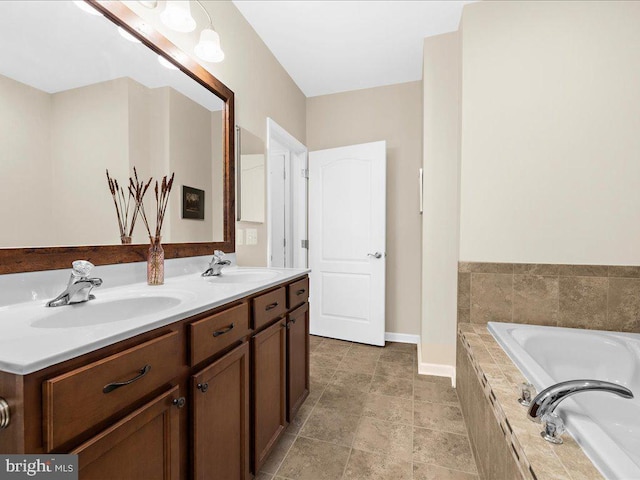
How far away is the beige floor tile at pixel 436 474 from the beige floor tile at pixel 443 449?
0.09 feet

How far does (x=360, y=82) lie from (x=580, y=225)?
2.31 m

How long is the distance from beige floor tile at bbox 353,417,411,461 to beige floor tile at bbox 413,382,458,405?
1.25 ft

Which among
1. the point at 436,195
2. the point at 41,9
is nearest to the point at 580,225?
the point at 436,195

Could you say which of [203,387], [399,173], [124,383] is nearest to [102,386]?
[124,383]

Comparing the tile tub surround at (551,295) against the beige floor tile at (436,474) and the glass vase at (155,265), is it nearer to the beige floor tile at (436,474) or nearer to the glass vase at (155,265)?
the beige floor tile at (436,474)

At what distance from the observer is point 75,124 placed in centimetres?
110

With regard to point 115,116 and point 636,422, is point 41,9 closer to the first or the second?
point 115,116

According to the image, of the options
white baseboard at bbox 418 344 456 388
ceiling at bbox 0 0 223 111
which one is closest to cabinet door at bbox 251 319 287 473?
ceiling at bbox 0 0 223 111

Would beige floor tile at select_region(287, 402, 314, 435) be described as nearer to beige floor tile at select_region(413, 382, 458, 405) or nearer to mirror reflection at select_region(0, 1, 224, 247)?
beige floor tile at select_region(413, 382, 458, 405)

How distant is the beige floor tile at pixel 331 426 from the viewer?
1.64 m

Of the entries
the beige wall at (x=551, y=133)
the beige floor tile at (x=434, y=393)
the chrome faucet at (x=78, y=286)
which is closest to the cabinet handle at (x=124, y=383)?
the chrome faucet at (x=78, y=286)

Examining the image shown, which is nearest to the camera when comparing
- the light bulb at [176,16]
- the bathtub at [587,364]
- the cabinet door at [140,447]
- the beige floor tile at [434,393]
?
the cabinet door at [140,447]

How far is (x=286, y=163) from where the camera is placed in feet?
11.0

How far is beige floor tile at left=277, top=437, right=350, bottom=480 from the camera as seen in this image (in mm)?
1392
